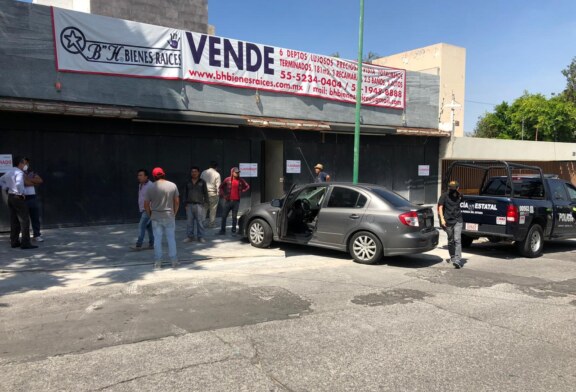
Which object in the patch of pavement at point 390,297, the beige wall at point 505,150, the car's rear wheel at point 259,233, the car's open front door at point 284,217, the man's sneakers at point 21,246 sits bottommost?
the patch of pavement at point 390,297

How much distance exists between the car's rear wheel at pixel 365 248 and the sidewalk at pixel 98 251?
1609mm

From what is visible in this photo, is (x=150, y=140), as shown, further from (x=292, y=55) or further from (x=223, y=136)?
(x=292, y=55)

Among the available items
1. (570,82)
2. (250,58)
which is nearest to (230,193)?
(250,58)

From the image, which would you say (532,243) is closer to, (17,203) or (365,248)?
(365,248)

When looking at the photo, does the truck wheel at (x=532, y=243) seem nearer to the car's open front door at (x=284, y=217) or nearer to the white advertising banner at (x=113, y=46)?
the car's open front door at (x=284, y=217)

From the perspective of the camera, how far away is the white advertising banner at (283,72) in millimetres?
13656

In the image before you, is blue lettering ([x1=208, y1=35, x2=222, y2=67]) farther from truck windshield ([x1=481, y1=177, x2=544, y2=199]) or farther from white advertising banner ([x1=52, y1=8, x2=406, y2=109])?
truck windshield ([x1=481, y1=177, x2=544, y2=199])

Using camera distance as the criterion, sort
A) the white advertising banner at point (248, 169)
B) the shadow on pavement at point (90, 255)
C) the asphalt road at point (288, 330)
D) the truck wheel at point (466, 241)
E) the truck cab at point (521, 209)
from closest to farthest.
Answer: the asphalt road at point (288, 330), the shadow on pavement at point (90, 255), the truck cab at point (521, 209), the truck wheel at point (466, 241), the white advertising banner at point (248, 169)

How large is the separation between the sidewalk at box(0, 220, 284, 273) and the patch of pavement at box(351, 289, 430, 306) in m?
3.27

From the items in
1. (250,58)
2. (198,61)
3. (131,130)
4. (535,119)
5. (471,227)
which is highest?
(535,119)

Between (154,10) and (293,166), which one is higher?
(154,10)

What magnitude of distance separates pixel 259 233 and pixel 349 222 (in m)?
2.15

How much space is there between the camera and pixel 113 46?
12.3m

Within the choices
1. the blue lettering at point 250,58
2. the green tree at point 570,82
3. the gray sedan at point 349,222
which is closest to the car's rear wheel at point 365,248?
the gray sedan at point 349,222
